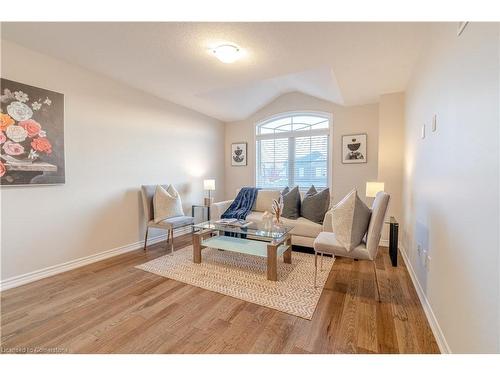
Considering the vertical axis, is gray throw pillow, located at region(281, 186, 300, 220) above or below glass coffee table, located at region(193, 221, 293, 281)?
above

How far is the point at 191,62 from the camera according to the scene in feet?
8.59

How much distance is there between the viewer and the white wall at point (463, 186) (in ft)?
3.18

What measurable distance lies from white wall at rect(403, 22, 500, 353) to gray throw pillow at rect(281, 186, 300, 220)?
1.75 m

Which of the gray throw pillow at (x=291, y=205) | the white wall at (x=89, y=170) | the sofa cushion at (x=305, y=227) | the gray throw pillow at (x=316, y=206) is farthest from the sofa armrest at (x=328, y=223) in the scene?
the white wall at (x=89, y=170)

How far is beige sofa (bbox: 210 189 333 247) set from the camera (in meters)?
3.19

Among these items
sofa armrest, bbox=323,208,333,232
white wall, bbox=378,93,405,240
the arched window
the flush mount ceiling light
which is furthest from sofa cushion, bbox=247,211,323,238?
the flush mount ceiling light

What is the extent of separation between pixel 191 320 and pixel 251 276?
2.89 ft

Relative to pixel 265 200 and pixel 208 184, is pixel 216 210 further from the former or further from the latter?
A: pixel 265 200

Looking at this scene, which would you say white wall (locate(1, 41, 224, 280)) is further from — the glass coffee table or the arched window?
the arched window

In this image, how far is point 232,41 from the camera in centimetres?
218
